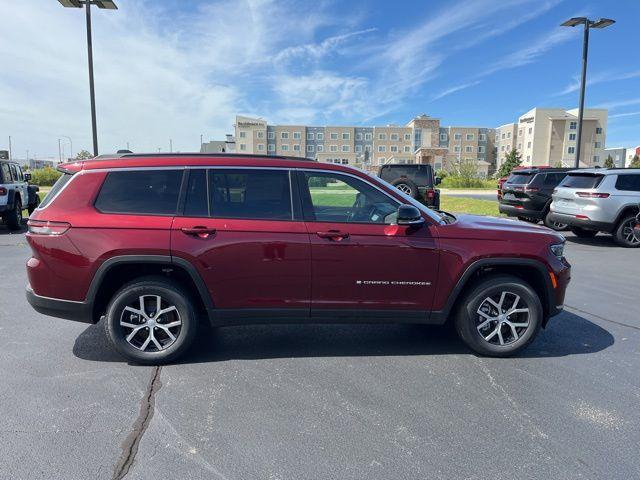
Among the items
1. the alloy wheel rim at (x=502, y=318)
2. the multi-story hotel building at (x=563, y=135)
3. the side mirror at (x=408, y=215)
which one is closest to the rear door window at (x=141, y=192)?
the side mirror at (x=408, y=215)

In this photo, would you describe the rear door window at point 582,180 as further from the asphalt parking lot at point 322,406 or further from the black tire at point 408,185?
the asphalt parking lot at point 322,406

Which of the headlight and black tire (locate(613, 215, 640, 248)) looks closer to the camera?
the headlight

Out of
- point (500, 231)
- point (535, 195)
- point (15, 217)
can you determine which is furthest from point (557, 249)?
point (15, 217)

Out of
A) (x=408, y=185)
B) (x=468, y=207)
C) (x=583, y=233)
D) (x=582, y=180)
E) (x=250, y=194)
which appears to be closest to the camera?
(x=250, y=194)

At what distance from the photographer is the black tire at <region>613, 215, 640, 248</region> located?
995 cm

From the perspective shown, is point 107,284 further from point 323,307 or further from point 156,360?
point 323,307

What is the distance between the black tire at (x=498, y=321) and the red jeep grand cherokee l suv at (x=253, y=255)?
0.04 feet

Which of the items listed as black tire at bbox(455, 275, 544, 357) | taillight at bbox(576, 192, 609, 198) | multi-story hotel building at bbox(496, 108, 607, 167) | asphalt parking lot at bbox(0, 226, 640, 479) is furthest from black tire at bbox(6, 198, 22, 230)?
multi-story hotel building at bbox(496, 108, 607, 167)

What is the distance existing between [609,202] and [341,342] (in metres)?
8.38

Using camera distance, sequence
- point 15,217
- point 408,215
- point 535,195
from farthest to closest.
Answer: point 535,195, point 15,217, point 408,215

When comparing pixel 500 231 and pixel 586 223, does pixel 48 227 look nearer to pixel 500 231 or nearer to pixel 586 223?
pixel 500 231

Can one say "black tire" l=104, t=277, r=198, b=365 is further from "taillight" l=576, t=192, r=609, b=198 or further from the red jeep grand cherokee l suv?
"taillight" l=576, t=192, r=609, b=198

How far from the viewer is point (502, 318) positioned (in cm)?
400

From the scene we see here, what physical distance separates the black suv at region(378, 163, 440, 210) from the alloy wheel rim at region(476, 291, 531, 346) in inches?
341
